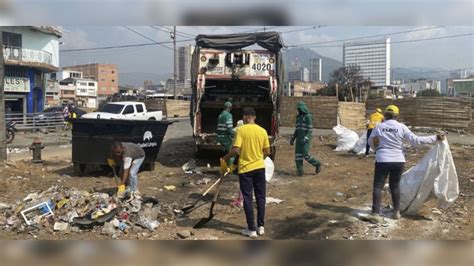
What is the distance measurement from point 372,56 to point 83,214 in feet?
144

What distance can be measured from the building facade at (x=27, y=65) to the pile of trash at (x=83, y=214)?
27.5 meters

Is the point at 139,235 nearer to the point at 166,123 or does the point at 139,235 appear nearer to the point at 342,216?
the point at 342,216

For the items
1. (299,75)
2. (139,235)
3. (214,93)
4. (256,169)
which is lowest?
(139,235)

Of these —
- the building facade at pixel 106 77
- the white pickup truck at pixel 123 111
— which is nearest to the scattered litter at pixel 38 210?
the white pickup truck at pixel 123 111

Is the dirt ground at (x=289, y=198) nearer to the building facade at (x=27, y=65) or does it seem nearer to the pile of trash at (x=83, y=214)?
the pile of trash at (x=83, y=214)

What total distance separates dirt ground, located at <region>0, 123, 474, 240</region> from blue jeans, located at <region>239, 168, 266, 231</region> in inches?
9.6

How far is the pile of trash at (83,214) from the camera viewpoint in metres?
5.89

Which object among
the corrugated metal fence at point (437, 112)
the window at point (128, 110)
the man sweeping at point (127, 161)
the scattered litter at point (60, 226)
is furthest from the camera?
the corrugated metal fence at point (437, 112)

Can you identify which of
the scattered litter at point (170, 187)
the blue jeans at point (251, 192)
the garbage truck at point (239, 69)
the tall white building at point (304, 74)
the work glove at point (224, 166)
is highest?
the tall white building at point (304, 74)

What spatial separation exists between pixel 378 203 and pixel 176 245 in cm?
284

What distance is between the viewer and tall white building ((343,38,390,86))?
3972 cm

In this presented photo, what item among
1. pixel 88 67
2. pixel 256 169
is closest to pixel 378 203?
pixel 256 169

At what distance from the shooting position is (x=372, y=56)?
46.5 metres

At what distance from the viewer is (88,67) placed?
429 feet
